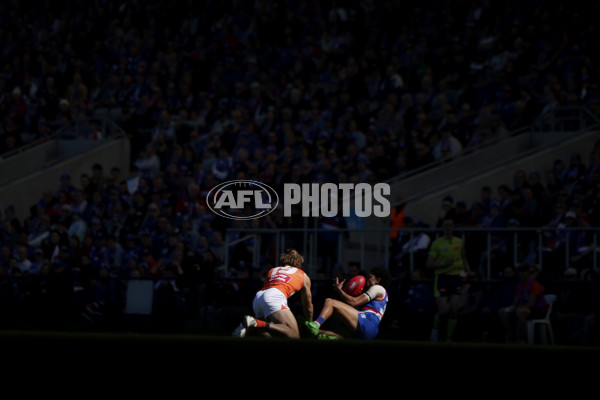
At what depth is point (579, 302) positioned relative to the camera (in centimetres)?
1312

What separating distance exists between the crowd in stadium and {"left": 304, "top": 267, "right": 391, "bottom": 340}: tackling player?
10.1 ft

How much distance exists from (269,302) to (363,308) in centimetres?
125

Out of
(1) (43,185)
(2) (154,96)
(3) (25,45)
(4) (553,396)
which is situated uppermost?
(3) (25,45)

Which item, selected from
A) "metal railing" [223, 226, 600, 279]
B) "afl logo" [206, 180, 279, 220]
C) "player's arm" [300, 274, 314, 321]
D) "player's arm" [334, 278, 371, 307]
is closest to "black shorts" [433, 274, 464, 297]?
"metal railing" [223, 226, 600, 279]

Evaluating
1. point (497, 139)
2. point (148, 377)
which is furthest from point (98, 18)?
point (148, 377)

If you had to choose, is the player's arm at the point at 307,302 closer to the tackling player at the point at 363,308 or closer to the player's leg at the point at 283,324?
the tackling player at the point at 363,308

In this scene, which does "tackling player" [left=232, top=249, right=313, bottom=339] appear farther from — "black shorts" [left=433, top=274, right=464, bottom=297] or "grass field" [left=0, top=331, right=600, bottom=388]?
"grass field" [left=0, top=331, right=600, bottom=388]

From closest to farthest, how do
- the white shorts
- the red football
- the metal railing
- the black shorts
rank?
the white shorts → the red football → the black shorts → the metal railing

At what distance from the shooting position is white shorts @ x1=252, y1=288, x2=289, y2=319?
12.4 m

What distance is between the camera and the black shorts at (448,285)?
1369cm

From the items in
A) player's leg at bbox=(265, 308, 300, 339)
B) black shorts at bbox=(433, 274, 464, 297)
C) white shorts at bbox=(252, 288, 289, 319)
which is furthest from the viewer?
black shorts at bbox=(433, 274, 464, 297)

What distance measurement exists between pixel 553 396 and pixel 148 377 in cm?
183

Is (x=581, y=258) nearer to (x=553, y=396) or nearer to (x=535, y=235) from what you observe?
(x=535, y=235)

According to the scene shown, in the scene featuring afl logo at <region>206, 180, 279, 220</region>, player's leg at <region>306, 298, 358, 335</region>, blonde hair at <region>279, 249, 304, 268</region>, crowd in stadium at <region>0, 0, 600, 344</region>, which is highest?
crowd in stadium at <region>0, 0, 600, 344</region>
